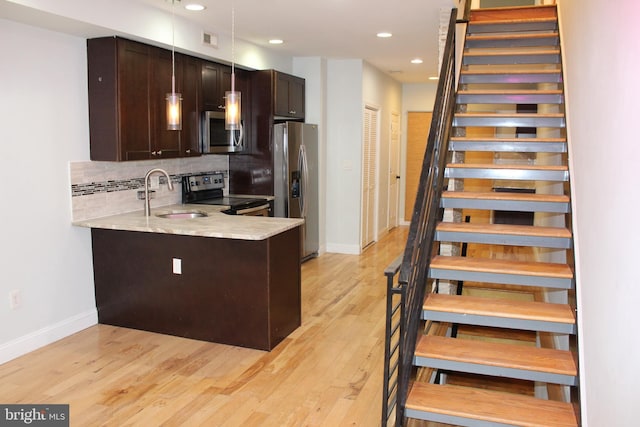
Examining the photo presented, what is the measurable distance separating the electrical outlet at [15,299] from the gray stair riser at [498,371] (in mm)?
2831

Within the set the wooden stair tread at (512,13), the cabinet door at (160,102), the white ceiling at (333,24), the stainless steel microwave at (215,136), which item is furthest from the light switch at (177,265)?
the wooden stair tread at (512,13)

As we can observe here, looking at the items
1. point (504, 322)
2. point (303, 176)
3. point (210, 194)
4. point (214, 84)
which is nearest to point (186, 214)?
point (210, 194)

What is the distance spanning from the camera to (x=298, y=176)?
6484mm

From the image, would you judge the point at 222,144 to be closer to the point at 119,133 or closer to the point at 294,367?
the point at 119,133

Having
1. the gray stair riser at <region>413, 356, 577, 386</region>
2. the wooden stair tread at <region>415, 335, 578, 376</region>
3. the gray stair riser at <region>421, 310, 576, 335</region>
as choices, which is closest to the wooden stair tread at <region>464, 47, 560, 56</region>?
the gray stair riser at <region>421, 310, 576, 335</region>

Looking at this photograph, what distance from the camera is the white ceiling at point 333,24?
14.1ft

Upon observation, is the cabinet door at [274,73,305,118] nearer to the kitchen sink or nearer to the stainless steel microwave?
the stainless steel microwave

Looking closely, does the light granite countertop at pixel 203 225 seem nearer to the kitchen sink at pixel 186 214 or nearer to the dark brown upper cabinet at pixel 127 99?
the kitchen sink at pixel 186 214

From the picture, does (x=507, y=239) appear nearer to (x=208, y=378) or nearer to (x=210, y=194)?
(x=208, y=378)

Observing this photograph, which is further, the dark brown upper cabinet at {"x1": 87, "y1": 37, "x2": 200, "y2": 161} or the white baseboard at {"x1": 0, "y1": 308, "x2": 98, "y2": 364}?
the dark brown upper cabinet at {"x1": 87, "y1": 37, "x2": 200, "y2": 161}

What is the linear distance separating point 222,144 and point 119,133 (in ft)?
4.94

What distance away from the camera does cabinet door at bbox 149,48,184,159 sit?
179 inches

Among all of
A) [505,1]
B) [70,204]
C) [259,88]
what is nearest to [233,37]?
[259,88]

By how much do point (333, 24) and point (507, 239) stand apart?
269cm
